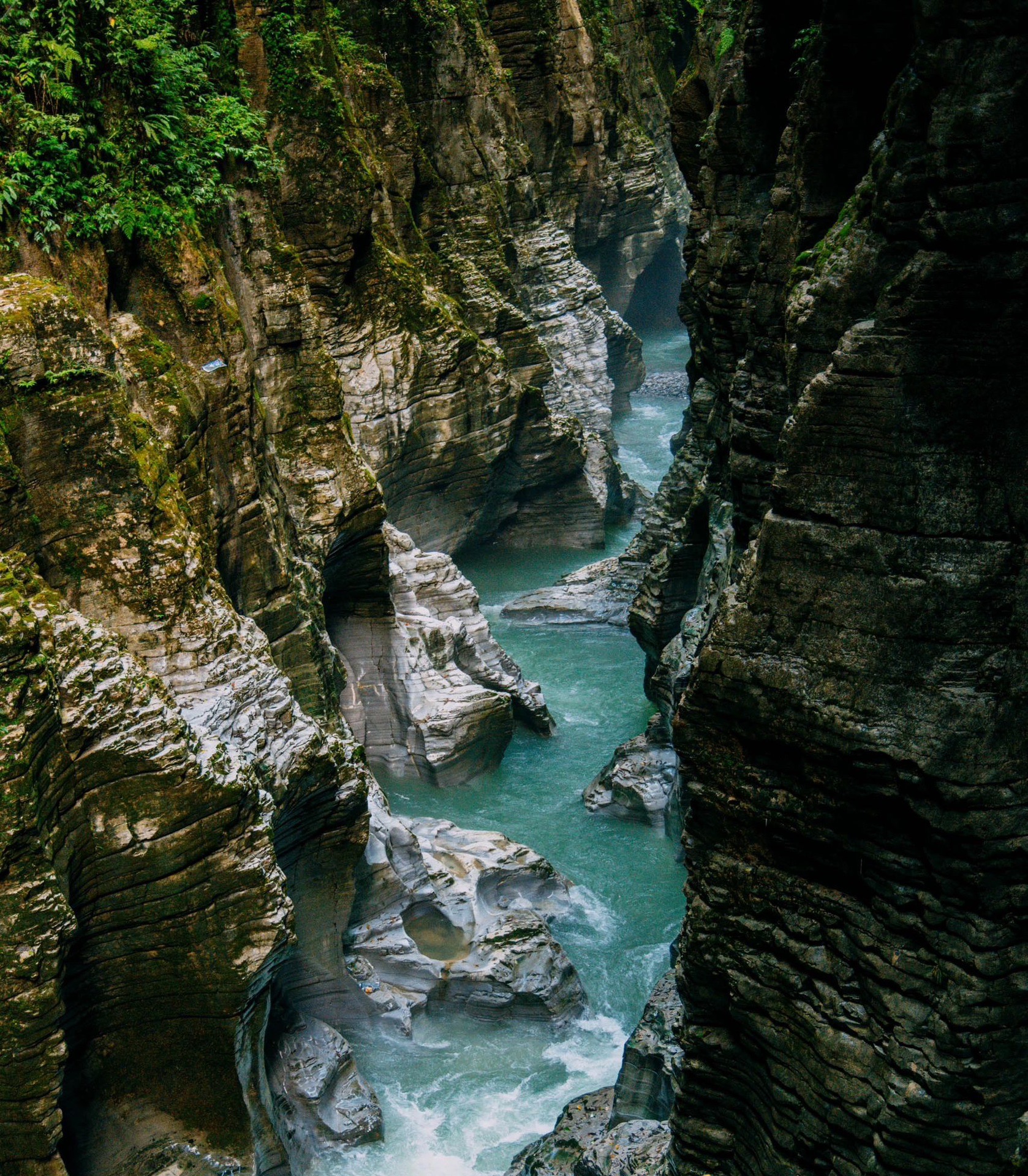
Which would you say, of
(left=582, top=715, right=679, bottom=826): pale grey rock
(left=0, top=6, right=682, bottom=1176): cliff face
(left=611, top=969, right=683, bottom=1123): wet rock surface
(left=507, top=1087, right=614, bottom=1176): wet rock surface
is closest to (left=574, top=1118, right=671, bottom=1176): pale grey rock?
(left=507, top=1087, right=614, bottom=1176): wet rock surface

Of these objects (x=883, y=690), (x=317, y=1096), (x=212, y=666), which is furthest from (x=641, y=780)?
(x=883, y=690)

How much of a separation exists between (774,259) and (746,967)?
21.6ft

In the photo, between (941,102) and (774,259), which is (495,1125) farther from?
(941,102)

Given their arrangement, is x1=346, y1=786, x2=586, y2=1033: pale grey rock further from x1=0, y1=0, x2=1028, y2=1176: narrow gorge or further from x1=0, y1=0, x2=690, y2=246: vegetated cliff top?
x1=0, y1=0, x2=690, y2=246: vegetated cliff top

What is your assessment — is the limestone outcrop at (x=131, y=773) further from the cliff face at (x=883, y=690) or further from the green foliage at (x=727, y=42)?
the green foliage at (x=727, y=42)

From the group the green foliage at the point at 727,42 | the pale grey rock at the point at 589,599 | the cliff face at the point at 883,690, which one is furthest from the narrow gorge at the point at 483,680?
the pale grey rock at the point at 589,599

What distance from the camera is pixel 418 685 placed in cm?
1859

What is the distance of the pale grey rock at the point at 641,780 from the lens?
59.9ft

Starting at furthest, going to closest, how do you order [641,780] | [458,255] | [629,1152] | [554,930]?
[458,255] < [641,780] < [554,930] < [629,1152]

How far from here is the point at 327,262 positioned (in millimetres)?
20984

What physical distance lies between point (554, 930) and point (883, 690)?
32.1ft

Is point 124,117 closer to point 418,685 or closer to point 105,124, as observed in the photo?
point 105,124

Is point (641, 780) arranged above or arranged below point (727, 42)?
below

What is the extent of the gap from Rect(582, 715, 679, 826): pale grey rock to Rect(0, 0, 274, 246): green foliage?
10384mm
